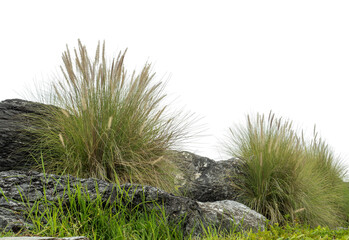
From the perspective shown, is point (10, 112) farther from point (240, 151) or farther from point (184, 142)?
point (240, 151)

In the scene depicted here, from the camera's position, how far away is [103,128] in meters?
Result: 3.54

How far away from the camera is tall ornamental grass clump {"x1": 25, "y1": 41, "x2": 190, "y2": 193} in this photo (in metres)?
3.50

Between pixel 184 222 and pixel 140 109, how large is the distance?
1.40 m

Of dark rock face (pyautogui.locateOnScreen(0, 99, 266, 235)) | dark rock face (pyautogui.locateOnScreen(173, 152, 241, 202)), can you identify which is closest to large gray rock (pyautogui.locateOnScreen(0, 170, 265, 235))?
dark rock face (pyautogui.locateOnScreen(0, 99, 266, 235))

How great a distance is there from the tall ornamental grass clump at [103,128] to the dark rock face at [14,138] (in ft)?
0.43

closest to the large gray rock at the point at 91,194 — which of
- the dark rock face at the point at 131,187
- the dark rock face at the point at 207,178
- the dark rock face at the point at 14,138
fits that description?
the dark rock face at the point at 131,187

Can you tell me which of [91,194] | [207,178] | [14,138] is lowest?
[91,194]

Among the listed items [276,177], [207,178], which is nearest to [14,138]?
[207,178]

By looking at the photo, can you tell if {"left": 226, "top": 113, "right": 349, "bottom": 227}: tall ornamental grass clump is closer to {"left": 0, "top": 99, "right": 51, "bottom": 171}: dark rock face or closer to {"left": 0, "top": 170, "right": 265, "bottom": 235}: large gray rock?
Answer: {"left": 0, "top": 170, "right": 265, "bottom": 235}: large gray rock

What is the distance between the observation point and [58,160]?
373 centimetres

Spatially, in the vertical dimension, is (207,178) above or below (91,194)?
above

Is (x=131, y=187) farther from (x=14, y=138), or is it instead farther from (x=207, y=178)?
(x=207, y=178)

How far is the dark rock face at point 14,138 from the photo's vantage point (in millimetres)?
3725

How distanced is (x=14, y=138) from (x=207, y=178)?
2510 mm
